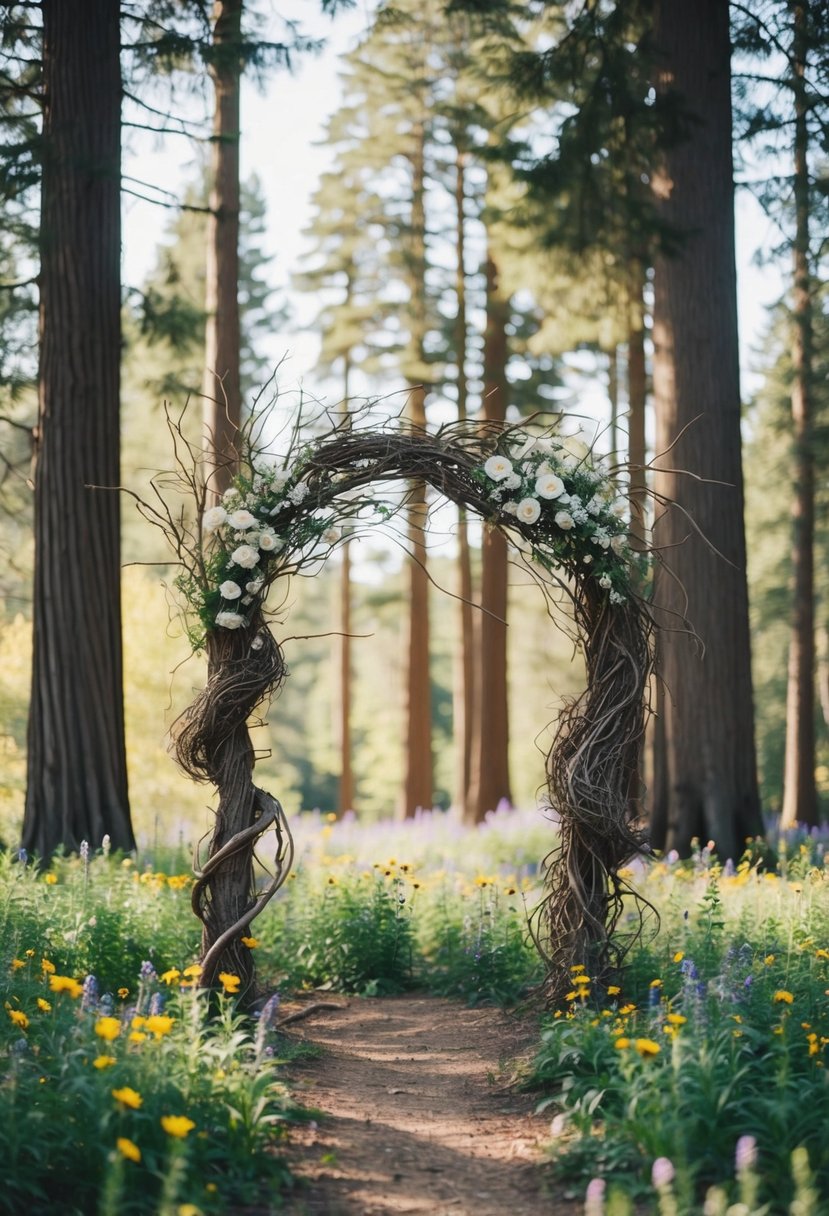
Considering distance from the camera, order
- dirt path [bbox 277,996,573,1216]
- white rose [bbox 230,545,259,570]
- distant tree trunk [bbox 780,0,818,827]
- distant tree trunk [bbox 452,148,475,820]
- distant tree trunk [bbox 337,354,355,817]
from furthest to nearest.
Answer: distant tree trunk [bbox 337,354,355,817] → distant tree trunk [bbox 452,148,475,820] → distant tree trunk [bbox 780,0,818,827] → white rose [bbox 230,545,259,570] → dirt path [bbox 277,996,573,1216]

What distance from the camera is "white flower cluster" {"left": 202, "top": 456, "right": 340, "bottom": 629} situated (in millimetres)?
4734

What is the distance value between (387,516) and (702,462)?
13.8 feet

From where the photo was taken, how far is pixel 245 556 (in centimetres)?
468

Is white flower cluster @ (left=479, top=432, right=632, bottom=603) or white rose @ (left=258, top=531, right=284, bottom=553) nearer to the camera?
white rose @ (left=258, top=531, right=284, bottom=553)

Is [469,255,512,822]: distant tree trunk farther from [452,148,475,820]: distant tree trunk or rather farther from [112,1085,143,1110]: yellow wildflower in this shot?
[112,1085,143,1110]: yellow wildflower

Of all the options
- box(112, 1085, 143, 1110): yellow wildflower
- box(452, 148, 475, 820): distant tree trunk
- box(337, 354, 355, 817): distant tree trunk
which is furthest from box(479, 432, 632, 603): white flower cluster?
box(337, 354, 355, 817): distant tree trunk

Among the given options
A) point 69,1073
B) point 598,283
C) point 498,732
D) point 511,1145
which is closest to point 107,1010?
point 69,1073

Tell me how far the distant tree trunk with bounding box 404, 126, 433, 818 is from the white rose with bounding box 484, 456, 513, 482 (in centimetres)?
1085

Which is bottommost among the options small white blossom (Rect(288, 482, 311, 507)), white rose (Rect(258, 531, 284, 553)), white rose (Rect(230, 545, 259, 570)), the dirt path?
the dirt path

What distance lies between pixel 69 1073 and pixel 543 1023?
2252 millimetres

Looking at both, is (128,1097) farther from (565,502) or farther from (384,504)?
(565,502)

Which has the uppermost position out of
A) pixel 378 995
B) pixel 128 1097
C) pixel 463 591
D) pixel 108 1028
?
pixel 463 591

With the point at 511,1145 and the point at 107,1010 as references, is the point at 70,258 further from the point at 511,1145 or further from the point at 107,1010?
the point at 511,1145

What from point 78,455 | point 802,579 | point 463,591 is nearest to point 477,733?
point 463,591
